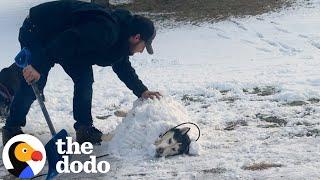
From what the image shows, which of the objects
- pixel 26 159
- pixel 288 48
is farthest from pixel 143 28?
pixel 288 48

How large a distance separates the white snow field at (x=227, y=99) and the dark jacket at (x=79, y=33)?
645 mm

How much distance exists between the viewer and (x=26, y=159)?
412cm

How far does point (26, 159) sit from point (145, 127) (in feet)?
3.46

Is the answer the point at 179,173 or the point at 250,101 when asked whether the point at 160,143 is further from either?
the point at 250,101

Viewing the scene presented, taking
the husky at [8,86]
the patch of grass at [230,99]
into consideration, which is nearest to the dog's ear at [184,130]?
the patch of grass at [230,99]

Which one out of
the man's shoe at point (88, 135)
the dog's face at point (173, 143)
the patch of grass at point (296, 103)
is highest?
the dog's face at point (173, 143)

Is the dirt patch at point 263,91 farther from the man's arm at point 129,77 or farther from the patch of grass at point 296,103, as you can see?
the man's arm at point 129,77

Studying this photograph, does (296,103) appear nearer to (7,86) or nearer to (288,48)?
(7,86)

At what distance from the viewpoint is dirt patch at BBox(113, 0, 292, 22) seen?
44.9 ft

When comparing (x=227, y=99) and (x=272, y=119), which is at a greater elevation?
(x=272, y=119)

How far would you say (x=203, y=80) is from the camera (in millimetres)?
7383

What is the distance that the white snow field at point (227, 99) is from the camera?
4223mm

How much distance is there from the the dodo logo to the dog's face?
90 centimetres

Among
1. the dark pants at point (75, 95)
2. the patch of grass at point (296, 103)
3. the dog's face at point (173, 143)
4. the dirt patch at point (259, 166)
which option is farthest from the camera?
the patch of grass at point (296, 103)
